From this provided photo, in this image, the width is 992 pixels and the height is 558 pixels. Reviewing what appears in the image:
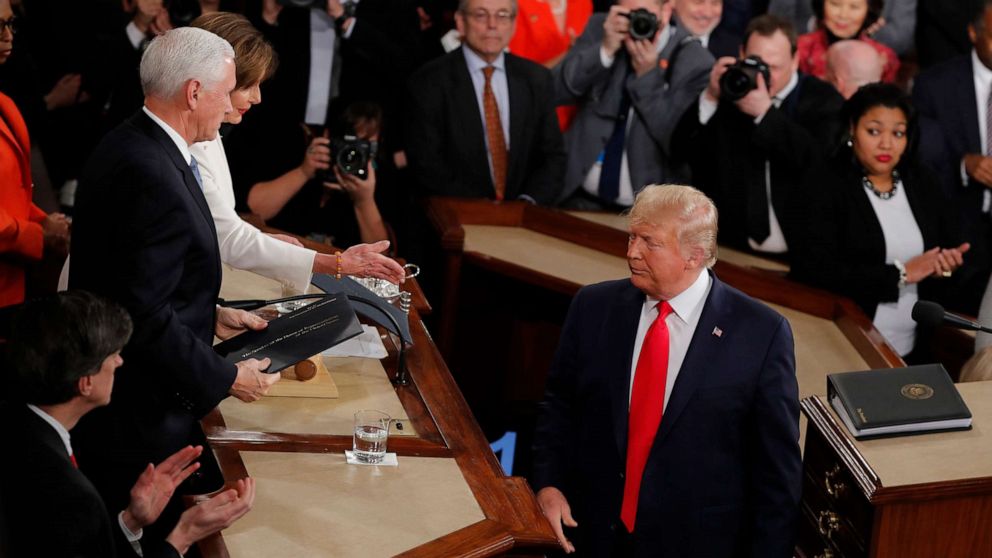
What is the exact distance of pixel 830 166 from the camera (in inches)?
181

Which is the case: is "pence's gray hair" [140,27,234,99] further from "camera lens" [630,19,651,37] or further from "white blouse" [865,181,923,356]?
"camera lens" [630,19,651,37]

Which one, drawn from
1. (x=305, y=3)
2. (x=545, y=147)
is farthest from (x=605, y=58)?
(x=305, y=3)

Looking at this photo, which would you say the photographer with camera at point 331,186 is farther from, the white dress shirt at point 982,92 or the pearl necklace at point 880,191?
the white dress shirt at point 982,92

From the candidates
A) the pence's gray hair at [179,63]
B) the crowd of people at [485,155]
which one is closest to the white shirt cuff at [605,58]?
the crowd of people at [485,155]

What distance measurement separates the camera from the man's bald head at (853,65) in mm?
5762

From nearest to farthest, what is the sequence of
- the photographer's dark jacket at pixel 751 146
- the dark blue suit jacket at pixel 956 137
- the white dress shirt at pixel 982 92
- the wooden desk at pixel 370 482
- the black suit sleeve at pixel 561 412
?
the wooden desk at pixel 370 482, the black suit sleeve at pixel 561 412, the photographer's dark jacket at pixel 751 146, the dark blue suit jacket at pixel 956 137, the white dress shirt at pixel 982 92

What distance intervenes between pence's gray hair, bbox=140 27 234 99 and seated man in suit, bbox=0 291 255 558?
0.62 meters

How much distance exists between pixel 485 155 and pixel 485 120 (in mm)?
157

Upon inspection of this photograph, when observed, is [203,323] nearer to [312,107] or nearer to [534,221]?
[534,221]

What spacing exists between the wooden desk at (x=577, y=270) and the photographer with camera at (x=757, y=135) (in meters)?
0.22

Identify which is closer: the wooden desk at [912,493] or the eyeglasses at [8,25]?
the wooden desk at [912,493]

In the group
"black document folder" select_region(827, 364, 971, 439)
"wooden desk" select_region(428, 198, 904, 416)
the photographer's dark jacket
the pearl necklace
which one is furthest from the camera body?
"black document folder" select_region(827, 364, 971, 439)

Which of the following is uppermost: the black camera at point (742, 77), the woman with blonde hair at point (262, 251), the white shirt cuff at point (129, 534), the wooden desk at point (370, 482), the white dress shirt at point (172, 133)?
the white dress shirt at point (172, 133)

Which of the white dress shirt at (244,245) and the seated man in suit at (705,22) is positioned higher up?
the seated man in suit at (705,22)
